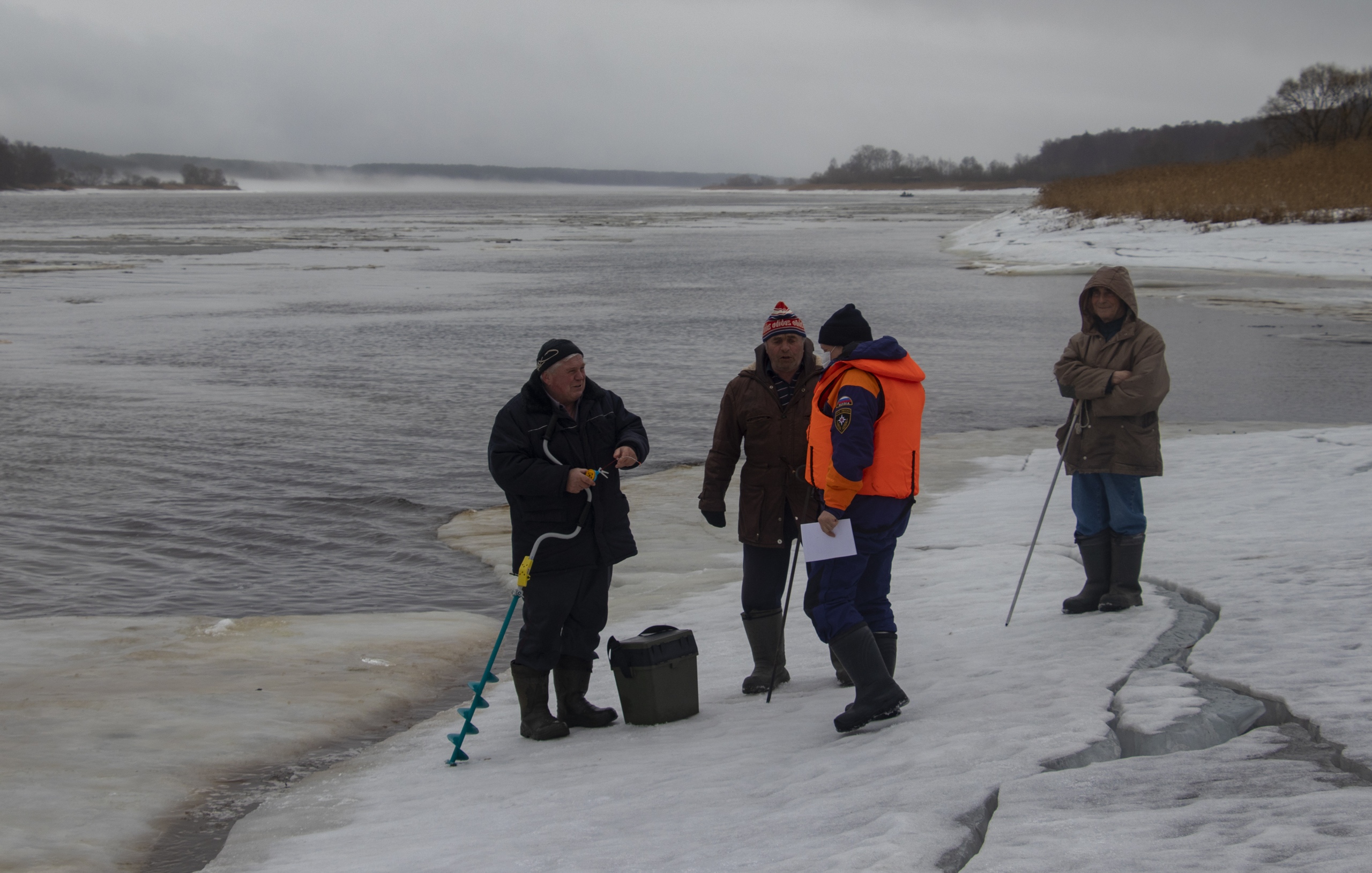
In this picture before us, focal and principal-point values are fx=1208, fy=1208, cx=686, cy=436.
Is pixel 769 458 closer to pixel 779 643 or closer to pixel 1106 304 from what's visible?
pixel 779 643

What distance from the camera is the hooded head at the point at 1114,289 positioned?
5648 mm

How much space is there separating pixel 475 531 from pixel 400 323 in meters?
15.5

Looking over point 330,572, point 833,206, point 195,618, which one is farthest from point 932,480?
point 833,206

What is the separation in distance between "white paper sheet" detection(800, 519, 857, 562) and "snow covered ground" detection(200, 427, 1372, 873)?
29.8 inches

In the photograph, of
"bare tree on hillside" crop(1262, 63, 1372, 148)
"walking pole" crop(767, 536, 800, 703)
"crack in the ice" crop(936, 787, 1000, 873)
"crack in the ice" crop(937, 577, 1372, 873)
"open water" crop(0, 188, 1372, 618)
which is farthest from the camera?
"bare tree on hillside" crop(1262, 63, 1372, 148)

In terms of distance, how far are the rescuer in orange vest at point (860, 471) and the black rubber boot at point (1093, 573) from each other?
158cm

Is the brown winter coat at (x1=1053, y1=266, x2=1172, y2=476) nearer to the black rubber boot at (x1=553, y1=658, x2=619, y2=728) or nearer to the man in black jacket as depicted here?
the man in black jacket

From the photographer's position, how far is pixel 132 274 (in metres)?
36.1

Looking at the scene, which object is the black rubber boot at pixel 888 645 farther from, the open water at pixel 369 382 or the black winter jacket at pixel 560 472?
the open water at pixel 369 382

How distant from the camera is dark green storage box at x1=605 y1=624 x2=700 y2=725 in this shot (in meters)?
5.39

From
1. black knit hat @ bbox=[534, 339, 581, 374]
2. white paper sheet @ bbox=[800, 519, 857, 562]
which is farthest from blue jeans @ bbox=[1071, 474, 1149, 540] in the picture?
black knit hat @ bbox=[534, 339, 581, 374]

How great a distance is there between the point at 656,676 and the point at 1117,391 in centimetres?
253

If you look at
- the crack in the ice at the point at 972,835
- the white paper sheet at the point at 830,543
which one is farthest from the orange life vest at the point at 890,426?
the crack in the ice at the point at 972,835

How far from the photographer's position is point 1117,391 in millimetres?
5684
